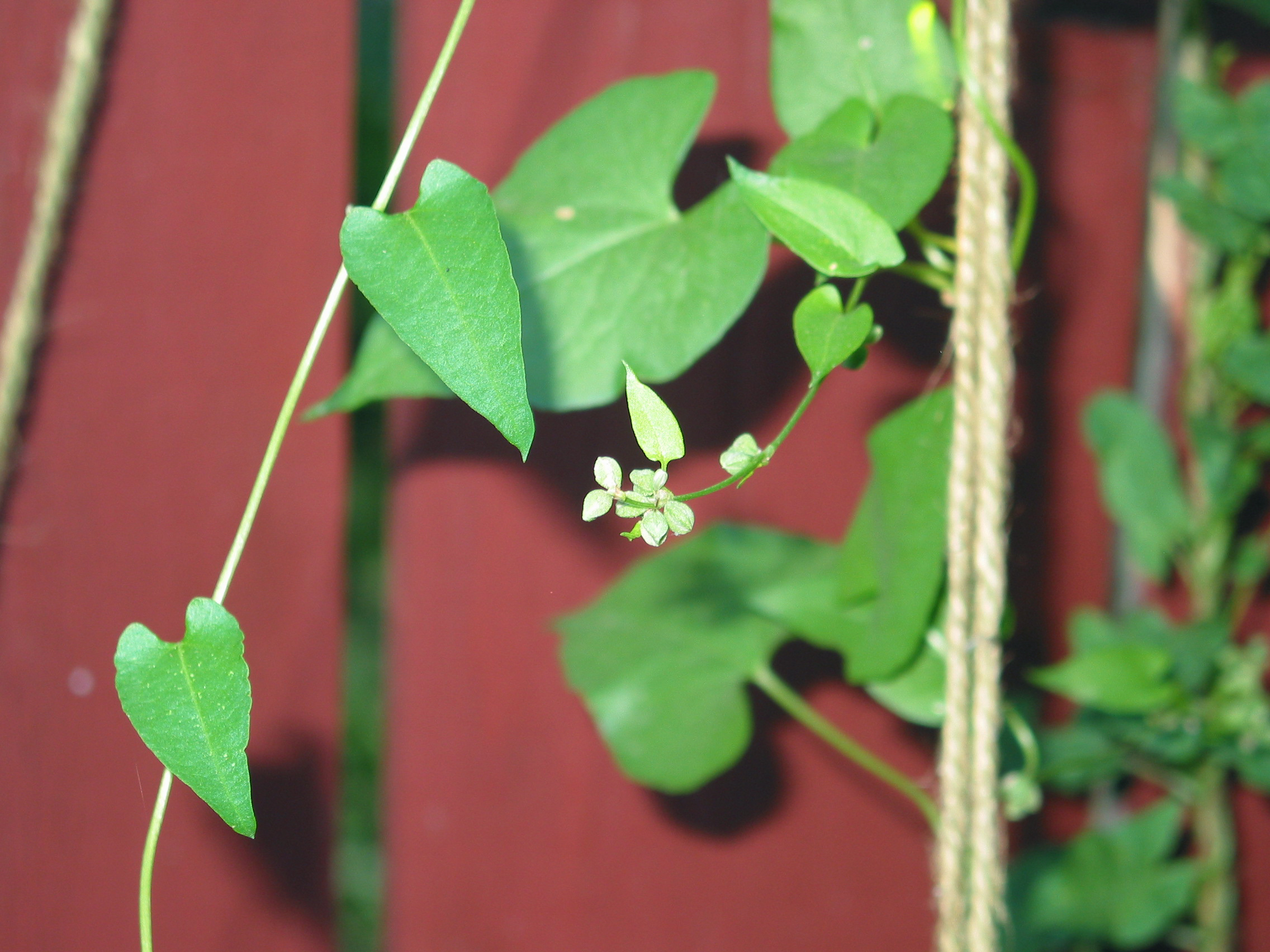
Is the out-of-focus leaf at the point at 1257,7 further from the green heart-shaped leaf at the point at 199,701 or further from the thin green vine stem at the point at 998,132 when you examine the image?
the green heart-shaped leaf at the point at 199,701

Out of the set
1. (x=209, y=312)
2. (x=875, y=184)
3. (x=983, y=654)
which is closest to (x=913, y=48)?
(x=875, y=184)

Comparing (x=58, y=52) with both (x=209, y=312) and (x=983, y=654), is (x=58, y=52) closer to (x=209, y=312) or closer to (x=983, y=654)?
(x=209, y=312)

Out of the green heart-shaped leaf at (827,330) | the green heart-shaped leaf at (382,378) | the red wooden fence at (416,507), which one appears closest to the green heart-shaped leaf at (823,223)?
the green heart-shaped leaf at (827,330)

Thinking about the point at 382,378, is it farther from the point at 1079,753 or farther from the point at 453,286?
the point at 1079,753

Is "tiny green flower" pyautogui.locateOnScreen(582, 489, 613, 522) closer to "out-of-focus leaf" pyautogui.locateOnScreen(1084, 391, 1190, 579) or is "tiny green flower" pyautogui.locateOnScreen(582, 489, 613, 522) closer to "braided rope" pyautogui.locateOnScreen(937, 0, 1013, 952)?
"braided rope" pyautogui.locateOnScreen(937, 0, 1013, 952)

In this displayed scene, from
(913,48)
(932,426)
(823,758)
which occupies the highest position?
(913,48)

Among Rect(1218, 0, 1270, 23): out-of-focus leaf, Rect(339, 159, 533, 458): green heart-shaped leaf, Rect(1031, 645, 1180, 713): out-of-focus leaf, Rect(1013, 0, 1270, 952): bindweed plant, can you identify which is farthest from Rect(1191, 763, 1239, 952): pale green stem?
Rect(339, 159, 533, 458): green heart-shaped leaf

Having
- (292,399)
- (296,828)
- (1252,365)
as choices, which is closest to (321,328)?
(292,399)

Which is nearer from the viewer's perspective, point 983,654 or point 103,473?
point 983,654
